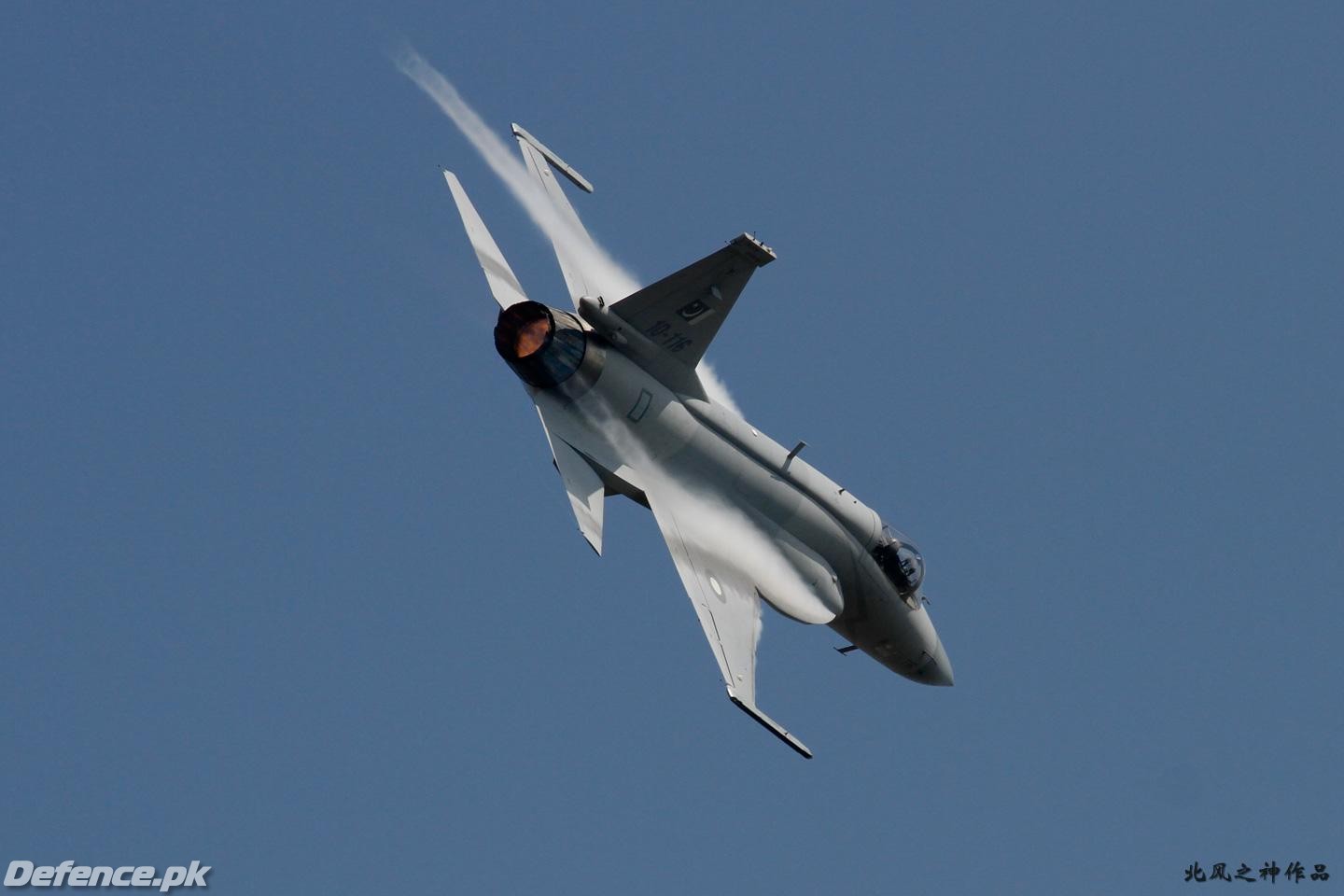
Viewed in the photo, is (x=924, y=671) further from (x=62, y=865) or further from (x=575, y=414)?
(x=62, y=865)

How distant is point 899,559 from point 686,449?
189 inches

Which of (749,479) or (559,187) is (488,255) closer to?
(559,187)

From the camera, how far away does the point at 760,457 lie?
28047mm

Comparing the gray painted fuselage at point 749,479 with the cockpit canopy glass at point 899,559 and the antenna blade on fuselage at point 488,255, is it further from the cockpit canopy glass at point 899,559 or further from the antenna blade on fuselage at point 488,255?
the antenna blade on fuselage at point 488,255

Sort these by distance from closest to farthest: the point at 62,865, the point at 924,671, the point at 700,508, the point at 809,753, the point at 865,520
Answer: the point at 62,865 → the point at 809,753 → the point at 700,508 → the point at 865,520 → the point at 924,671

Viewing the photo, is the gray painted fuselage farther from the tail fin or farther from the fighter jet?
the tail fin

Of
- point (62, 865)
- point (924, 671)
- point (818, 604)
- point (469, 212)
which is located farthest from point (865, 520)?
point (62, 865)

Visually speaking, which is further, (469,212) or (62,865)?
(469,212)

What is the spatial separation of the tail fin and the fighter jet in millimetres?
42

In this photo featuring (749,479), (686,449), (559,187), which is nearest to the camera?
(686,449)

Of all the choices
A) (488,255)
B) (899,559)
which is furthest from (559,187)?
(899,559)

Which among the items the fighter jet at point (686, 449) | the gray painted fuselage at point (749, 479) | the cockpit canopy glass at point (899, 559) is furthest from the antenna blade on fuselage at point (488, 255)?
the cockpit canopy glass at point (899, 559)

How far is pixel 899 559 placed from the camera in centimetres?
2994

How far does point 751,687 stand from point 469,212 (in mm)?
8428
